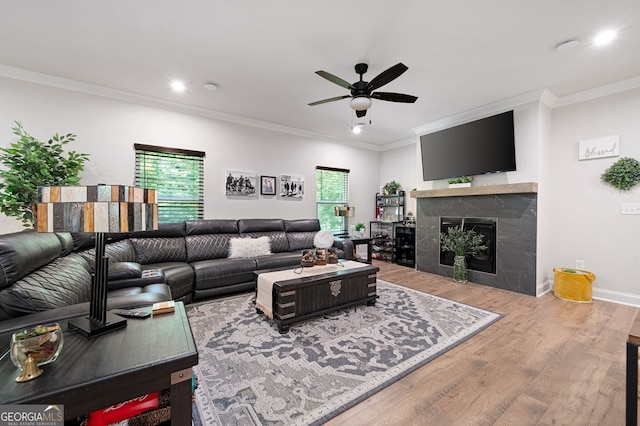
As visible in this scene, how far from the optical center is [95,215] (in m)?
1.07

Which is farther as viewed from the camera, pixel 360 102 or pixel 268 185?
pixel 268 185

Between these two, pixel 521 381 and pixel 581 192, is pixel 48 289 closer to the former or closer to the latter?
pixel 521 381

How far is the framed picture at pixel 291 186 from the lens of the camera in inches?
201

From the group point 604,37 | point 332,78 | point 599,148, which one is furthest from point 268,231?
point 599,148

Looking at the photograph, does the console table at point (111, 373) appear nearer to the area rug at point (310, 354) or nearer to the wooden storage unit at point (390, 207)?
the area rug at point (310, 354)

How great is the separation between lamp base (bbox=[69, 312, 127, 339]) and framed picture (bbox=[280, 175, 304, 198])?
3.99 metres

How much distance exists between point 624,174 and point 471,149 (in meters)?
1.76

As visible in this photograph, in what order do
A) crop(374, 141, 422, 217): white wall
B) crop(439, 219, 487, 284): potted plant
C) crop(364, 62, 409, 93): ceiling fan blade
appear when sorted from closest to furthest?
crop(364, 62, 409, 93): ceiling fan blade
crop(439, 219, 487, 284): potted plant
crop(374, 141, 422, 217): white wall

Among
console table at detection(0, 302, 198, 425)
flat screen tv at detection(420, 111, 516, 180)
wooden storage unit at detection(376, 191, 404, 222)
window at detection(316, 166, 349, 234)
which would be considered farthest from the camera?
wooden storage unit at detection(376, 191, 404, 222)

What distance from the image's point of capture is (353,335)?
2428 mm

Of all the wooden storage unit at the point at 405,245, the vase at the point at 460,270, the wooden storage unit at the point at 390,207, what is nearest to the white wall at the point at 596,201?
the vase at the point at 460,270

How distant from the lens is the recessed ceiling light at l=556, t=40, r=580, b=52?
2508 millimetres

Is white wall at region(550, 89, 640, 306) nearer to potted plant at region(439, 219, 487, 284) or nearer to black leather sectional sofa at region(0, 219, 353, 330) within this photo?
potted plant at region(439, 219, 487, 284)

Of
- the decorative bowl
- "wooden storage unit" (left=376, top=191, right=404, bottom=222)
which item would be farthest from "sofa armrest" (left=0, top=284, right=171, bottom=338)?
"wooden storage unit" (left=376, top=191, right=404, bottom=222)
